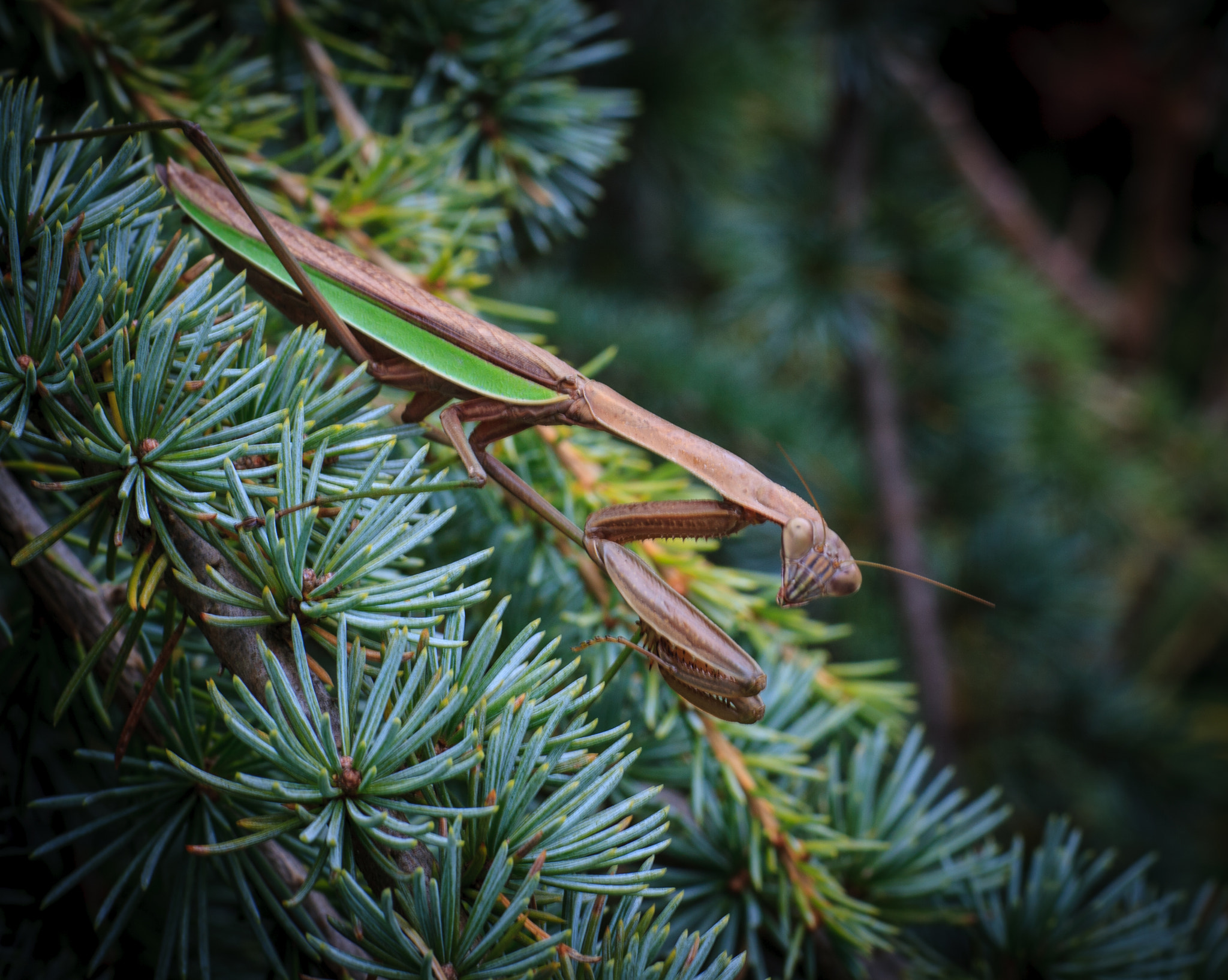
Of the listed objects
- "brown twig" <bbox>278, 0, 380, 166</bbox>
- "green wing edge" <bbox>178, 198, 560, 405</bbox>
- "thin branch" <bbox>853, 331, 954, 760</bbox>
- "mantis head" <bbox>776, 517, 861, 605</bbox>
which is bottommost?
"thin branch" <bbox>853, 331, 954, 760</bbox>

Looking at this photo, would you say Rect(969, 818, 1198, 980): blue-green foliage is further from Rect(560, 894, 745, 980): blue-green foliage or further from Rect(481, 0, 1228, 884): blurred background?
Rect(481, 0, 1228, 884): blurred background

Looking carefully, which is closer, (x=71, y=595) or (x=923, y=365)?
(x=71, y=595)

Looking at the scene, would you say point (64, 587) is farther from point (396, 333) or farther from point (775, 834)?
point (775, 834)

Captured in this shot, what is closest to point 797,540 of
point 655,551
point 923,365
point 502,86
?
point 655,551

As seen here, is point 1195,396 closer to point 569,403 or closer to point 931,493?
point 931,493

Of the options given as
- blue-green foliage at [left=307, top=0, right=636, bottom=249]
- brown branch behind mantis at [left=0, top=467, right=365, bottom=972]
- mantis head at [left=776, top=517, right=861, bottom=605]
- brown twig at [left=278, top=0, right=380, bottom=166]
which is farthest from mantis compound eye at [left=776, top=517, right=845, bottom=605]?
brown twig at [left=278, top=0, right=380, bottom=166]
